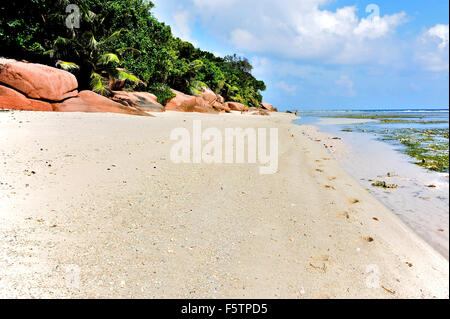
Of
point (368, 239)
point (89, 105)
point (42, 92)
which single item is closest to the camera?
point (368, 239)

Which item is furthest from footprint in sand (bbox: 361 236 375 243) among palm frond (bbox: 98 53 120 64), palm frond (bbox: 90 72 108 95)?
palm frond (bbox: 98 53 120 64)

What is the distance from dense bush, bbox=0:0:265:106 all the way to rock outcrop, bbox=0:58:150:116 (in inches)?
134

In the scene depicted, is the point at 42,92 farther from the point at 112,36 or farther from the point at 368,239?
the point at 368,239

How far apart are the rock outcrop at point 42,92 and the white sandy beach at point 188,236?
8.47 metres

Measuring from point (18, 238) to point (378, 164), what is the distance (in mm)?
A: 7747

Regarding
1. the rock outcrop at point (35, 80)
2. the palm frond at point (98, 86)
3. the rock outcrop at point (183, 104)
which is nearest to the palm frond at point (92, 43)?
the palm frond at point (98, 86)

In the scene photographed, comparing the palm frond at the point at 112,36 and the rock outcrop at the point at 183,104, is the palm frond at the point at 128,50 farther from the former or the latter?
the rock outcrop at the point at 183,104

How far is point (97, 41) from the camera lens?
18828mm

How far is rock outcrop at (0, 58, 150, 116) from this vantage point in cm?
1117

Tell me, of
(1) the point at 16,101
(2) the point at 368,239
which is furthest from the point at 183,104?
(2) the point at 368,239

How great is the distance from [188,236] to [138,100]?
17.9 metres

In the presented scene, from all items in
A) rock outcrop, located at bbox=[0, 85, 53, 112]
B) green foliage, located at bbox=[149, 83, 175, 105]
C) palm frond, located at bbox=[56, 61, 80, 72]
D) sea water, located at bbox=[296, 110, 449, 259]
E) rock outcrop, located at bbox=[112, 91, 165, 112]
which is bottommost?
sea water, located at bbox=[296, 110, 449, 259]

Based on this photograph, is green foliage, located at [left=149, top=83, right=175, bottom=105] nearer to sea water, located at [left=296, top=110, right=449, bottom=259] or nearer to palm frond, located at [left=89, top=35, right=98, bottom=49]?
palm frond, located at [left=89, top=35, right=98, bottom=49]

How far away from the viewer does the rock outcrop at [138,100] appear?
1762 cm
